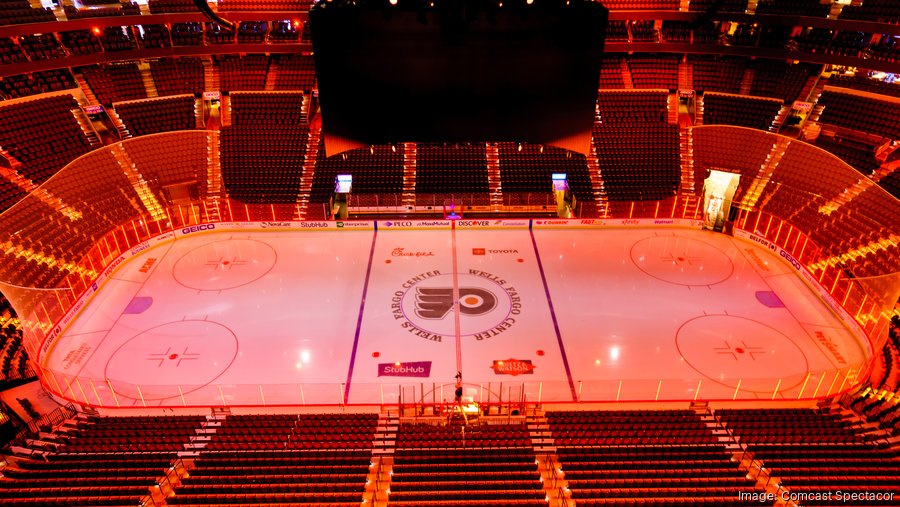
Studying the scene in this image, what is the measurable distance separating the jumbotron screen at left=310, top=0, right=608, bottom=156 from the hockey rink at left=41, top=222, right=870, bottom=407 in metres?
5.24

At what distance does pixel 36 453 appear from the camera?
34.4 ft

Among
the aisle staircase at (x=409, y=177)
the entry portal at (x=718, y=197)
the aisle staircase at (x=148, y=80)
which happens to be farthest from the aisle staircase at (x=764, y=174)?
the aisle staircase at (x=148, y=80)

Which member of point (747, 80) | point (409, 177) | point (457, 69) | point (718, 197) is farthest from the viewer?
point (747, 80)

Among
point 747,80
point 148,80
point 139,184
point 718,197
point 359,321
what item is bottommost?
point 359,321

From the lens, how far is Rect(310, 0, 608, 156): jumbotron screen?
39.8 feet

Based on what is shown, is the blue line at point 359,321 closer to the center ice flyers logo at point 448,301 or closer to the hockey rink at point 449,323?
the hockey rink at point 449,323

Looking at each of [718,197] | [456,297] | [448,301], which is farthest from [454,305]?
Result: [718,197]

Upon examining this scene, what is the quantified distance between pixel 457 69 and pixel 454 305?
691 cm

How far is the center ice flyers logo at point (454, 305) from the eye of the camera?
15.1 m

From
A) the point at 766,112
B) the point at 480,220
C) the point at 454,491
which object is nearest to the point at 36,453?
the point at 454,491

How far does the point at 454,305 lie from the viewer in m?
16.2

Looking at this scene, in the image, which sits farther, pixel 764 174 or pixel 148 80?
pixel 148 80

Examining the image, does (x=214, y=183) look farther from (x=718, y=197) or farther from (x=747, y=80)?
(x=747, y=80)

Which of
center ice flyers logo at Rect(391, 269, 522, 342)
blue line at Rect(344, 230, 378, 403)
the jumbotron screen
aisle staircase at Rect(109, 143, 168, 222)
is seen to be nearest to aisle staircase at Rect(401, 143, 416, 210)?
blue line at Rect(344, 230, 378, 403)
